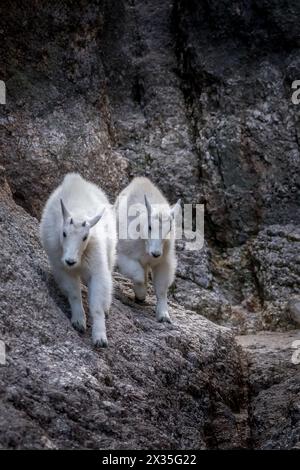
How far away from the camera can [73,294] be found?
9070mm

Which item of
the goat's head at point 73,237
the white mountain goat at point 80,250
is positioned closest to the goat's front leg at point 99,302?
the white mountain goat at point 80,250

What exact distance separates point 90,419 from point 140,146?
23.0 feet

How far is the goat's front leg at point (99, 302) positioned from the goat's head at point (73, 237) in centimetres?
35

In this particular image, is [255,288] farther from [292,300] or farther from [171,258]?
[171,258]

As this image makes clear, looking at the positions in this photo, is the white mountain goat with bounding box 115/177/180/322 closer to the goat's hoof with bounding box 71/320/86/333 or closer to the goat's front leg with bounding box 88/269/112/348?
the goat's front leg with bounding box 88/269/112/348

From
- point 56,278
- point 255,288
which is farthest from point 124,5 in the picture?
point 56,278

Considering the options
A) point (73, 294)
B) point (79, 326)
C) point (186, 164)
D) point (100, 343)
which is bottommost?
point (100, 343)

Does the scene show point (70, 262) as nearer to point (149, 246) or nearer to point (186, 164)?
point (149, 246)

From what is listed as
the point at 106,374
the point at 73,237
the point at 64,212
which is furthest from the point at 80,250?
the point at 106,374

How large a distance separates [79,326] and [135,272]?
179 cm

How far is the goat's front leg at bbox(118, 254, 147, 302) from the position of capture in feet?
34.6

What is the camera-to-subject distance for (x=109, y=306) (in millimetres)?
9375

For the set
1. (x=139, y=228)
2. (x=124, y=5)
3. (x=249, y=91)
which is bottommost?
(x=139, y=228)

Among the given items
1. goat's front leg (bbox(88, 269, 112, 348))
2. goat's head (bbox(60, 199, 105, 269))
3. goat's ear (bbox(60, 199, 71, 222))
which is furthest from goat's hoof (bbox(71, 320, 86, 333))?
goat's ear (bbox(60, 199, 71, 222))
